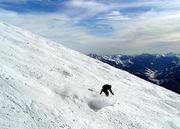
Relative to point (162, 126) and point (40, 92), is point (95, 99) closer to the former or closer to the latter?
point (40, 92)

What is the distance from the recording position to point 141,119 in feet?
101

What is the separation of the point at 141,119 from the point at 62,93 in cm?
1054

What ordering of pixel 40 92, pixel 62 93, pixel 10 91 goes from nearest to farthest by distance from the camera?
1. pixel 10 91
2. pixel 40 92
3. pixel 62 93

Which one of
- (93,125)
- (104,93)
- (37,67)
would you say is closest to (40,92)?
(93,125)

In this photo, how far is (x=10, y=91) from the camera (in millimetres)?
23125

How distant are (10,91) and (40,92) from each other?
3682 millimetres

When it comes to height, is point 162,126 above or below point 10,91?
below

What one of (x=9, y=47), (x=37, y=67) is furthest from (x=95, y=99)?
(x=9, y=47)

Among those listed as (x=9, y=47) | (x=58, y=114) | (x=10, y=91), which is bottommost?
(x=58, y=114)

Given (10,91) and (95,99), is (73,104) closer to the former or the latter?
(95,99)

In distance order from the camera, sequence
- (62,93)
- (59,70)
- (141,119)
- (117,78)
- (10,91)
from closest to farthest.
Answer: (10,91)
(62,93)
(141,119)
(59,70)
(117,78)

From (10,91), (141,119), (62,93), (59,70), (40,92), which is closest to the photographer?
(10,91)

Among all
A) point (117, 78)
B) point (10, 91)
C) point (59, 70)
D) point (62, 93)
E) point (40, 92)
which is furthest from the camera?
point (117, 78)

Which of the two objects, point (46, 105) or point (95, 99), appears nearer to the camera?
point (46, 105)
